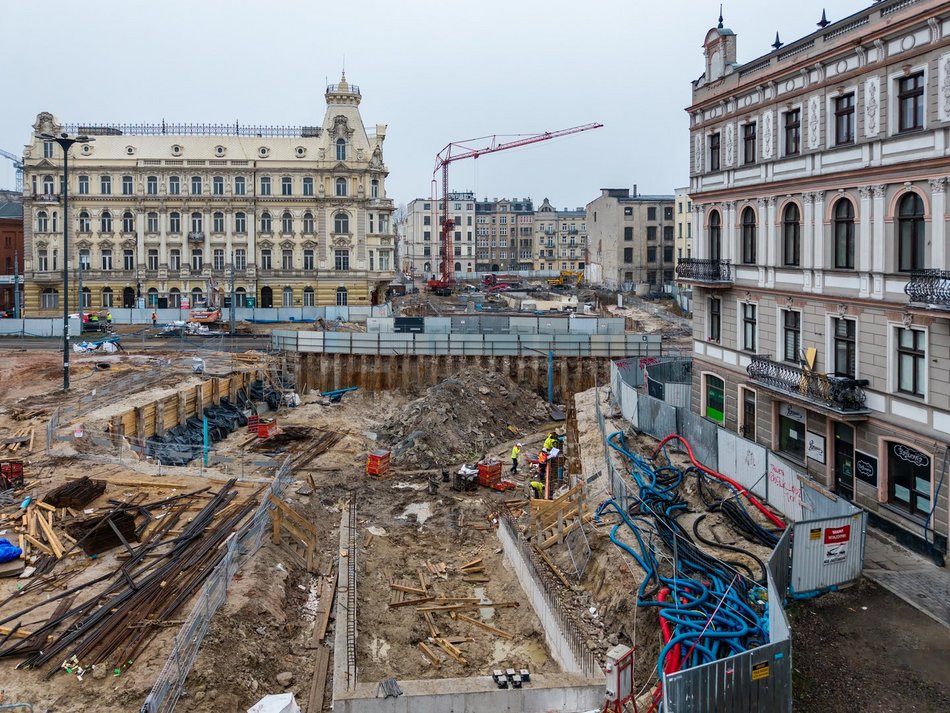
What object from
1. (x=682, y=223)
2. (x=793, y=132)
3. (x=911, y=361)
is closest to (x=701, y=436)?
(x=911, y=361)

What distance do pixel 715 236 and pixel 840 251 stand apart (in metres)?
6.52

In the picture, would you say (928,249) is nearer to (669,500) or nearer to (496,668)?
(669,500)

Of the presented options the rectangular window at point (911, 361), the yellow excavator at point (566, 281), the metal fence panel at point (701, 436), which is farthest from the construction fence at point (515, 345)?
the yellow excavator at point (566, 281)

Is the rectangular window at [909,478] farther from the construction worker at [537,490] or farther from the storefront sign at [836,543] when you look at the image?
the construction worker at [537,490]

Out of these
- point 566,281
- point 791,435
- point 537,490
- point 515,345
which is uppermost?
point 566,281

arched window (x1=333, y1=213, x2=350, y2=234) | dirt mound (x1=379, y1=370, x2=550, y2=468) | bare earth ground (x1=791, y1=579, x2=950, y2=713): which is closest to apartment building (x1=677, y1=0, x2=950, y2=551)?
bare earth ground (x1=791, y1=579, x2=950, y2=713)

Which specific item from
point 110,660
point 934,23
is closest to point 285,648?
point 110,660

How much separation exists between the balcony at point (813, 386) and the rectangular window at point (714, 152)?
7035mm

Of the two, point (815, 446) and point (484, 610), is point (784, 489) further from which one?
point (484, 610)

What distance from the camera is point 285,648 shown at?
1562 cm

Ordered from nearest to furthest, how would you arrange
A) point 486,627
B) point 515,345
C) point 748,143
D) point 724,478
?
point 486,627 < point 724,478 < point 748,143 < point 515,345

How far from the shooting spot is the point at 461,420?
35.4 metres

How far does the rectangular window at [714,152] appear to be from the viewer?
27.0 metres

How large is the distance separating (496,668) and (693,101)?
68.0ft
